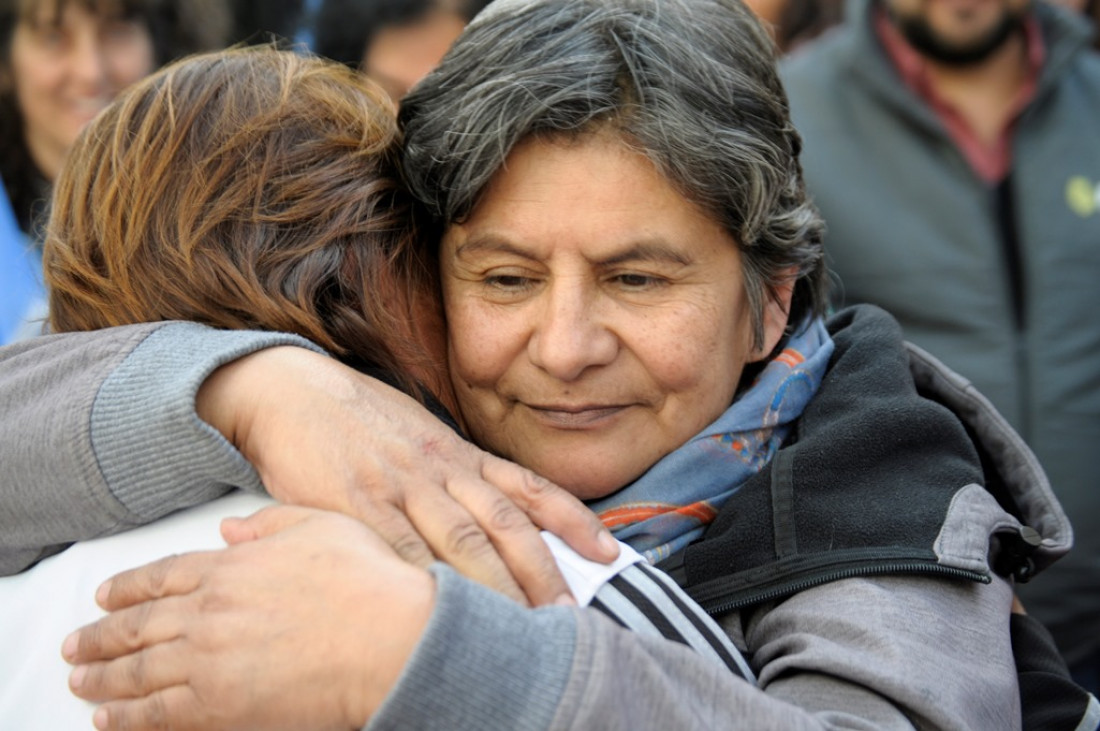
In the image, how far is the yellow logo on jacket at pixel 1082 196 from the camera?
148 inches

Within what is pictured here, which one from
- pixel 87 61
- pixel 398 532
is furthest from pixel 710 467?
pixel 87 61

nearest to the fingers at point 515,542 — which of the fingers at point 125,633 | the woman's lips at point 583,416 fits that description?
the fingers at point 125,633

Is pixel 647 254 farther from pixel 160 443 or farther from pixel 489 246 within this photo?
pixel 160 443

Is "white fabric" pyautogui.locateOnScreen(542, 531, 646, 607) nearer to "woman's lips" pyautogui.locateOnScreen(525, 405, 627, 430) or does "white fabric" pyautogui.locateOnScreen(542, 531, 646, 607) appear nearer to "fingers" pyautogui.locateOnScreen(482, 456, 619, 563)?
"fingers" pyautogui.locateOnScreen(482, 456, 619, 563)

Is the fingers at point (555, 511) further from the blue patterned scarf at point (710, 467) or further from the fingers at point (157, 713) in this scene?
the fingers at point (157, 713)

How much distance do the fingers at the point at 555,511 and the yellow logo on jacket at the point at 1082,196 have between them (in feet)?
8.68

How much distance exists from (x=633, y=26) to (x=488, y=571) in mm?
1057

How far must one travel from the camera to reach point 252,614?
1479 millimetres

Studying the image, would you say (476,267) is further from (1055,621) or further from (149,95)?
(1055,621)

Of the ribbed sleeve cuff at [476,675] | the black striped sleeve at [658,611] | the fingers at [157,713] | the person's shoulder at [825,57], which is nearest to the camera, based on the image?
the ribbed sleeve cuff at [476,675]

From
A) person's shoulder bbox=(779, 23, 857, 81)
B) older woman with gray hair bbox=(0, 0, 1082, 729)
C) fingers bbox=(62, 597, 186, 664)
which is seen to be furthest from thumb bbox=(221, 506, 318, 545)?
person's shoulder bbox=(779, 23, 857, 81)

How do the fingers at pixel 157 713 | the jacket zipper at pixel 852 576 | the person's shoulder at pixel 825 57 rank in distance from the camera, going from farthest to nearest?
the person's shoulder at pixel 825 57 → the jacket zipper at pixel 852 576 → the fingers at pixel 157 713

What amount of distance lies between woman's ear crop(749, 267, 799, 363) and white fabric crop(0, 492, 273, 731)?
3.60 feet

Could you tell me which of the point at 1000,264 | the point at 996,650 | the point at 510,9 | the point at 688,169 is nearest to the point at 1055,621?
the point at 1000,264
